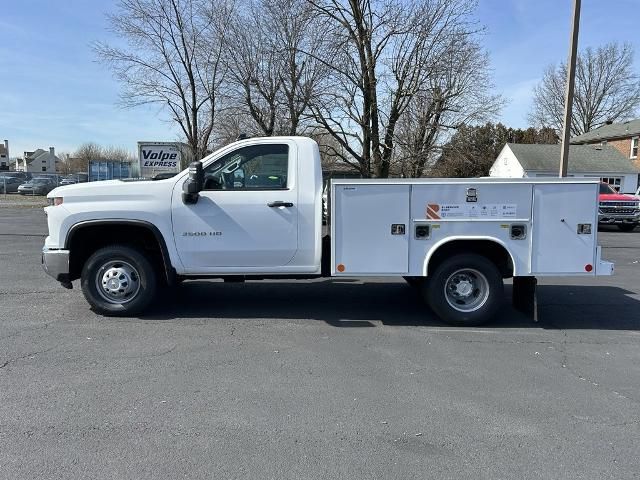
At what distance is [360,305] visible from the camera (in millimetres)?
7312

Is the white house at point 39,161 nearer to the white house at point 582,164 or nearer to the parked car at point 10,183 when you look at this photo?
the parked car at point 10,183

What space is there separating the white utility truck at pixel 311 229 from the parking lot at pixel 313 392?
61cm

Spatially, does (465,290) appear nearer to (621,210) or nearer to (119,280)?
(119,280)

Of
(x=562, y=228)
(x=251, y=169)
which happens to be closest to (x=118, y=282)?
(x=251, y=169)

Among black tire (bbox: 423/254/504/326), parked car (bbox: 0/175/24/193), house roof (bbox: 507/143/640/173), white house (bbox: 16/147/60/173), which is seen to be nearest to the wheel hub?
Answer: black tire (bbox: 423/254/504/326)

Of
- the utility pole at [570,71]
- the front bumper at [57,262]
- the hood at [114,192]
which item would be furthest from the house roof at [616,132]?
the front bumper at [57,262]

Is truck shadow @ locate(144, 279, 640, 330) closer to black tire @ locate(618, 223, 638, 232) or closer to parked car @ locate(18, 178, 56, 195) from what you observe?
black tire @ locate(618, 223, 638, 232)

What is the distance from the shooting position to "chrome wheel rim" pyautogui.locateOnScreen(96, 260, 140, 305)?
6.31 metres

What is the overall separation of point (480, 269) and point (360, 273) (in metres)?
1.48

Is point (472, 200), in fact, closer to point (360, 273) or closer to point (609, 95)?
point (360, 273)

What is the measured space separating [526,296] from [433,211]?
73.3 inches

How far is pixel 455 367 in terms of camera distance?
4902mm

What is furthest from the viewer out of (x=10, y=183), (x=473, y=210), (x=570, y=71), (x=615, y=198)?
(x=10, y=183)

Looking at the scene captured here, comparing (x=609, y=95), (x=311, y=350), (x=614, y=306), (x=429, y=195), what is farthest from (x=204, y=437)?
(x=609, y=95)
